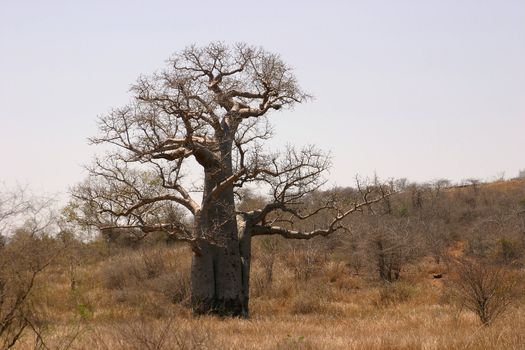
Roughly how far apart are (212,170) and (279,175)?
134cm

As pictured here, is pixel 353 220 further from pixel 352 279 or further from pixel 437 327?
pixel 437 327

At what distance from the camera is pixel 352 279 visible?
61.0 ft

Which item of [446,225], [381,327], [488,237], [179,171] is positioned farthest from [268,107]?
[446,225]

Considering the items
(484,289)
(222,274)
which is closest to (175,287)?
(222,274)

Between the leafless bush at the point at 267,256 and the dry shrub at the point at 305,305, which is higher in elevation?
the leafless bush at the point at 267,256

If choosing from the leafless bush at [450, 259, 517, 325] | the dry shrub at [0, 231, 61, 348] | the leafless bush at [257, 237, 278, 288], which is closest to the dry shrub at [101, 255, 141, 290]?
the leafless bush at [257, 237, 278, 288]

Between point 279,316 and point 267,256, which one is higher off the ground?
point 267,256

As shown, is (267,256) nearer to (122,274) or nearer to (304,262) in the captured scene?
(304,262)

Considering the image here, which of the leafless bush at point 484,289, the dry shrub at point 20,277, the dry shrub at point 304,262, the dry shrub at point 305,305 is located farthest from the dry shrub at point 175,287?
the dry shrub at point 20,277

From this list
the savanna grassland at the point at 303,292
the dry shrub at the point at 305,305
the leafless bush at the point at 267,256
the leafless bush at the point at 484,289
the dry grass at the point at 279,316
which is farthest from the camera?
the leafless bush at the point at 267,256

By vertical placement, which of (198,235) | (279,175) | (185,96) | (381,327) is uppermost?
(185,96)

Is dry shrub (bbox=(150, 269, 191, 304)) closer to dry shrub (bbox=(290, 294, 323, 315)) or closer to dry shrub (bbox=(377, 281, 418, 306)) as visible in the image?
dry shrub (bbox=(290, 294, 323, 315))

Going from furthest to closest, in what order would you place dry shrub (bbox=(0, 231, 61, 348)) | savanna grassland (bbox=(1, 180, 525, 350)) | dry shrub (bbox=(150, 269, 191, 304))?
dry shrub (bbox=(150, 269, 191, 304))
savanna grassland (bbox=(1, 180, 525, 350))
dry shrub (bbox=(0, 231, 61, 348))

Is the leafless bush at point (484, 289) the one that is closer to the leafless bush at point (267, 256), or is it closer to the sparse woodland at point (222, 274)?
the sparse woodland at point (222, 274)
